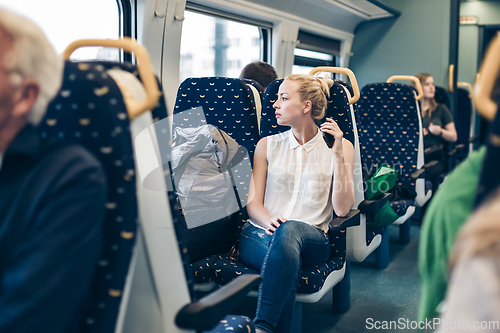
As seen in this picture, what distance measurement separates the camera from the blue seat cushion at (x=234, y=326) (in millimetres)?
1208

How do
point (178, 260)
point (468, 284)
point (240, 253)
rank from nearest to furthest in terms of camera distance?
point (468, 284)
point (178, 260)
point (240, 253)

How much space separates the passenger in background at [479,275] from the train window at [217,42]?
2941 millimetres

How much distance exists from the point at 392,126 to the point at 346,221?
177 cm

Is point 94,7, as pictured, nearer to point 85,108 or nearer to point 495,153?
point 85,108

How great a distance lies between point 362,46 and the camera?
6.22 metres

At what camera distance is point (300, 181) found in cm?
207

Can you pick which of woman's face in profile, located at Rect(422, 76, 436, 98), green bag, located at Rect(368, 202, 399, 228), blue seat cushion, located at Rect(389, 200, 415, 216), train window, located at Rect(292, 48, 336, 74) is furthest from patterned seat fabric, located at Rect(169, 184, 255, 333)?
train window, located at Rect(292, 48, 336, 74)

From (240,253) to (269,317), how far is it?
1.36ft

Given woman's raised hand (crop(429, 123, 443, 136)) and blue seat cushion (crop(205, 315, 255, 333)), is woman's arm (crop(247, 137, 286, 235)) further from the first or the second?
woman's raised hand (crop(429, 123, 443, 136))

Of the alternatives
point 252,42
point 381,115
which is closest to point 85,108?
point 381,115

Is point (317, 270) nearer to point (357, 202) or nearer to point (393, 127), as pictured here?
point (357, 202)

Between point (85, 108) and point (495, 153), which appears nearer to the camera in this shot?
point (495, 153)

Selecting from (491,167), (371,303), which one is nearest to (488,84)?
(491,167)

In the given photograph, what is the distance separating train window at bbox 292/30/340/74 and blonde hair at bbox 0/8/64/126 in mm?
4388
